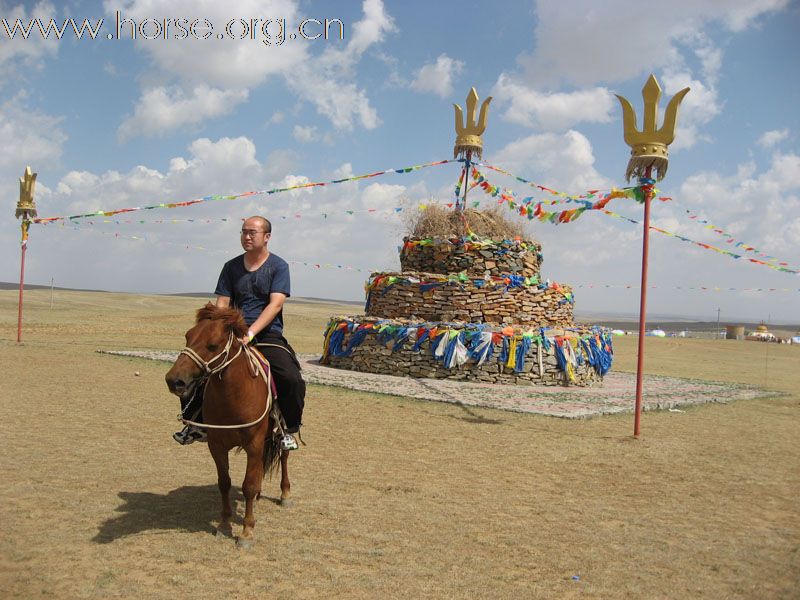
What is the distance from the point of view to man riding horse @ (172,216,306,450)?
5520 millimetres

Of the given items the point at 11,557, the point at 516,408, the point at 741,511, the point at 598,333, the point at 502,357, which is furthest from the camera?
the point at 598,333

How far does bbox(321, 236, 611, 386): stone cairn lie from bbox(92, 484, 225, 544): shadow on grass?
9185 mm

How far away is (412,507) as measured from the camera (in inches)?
241

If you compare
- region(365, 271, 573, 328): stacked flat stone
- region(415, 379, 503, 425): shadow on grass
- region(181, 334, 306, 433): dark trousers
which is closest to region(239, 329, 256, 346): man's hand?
region(181, 334, 306, 433): dark trousers

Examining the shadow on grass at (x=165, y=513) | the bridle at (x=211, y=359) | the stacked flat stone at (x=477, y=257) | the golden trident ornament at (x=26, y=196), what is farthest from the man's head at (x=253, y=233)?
the golden trident ornament at (x=26, y=196)

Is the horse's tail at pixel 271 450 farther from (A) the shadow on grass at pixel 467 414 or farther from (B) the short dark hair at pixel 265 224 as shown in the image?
(A) the shadow on grass at pixel 467 414

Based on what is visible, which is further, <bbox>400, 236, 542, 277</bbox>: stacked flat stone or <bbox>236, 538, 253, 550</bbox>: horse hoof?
<bbox>400, 236, 542, 277</bbox>: stacked flat stone

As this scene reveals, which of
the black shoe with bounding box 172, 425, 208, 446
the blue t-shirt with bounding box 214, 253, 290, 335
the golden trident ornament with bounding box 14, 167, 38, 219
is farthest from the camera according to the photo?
the golden trident ornament with bounding box 14, 167, 38, 219

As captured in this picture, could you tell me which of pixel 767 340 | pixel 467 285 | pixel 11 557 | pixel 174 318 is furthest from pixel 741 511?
pixel 767 340

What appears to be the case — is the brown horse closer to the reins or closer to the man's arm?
the reins

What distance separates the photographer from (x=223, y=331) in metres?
4.71

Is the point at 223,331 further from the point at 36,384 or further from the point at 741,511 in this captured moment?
the point at 36,384

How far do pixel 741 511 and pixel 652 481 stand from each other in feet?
3.77

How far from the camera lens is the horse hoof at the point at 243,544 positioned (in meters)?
4.88
